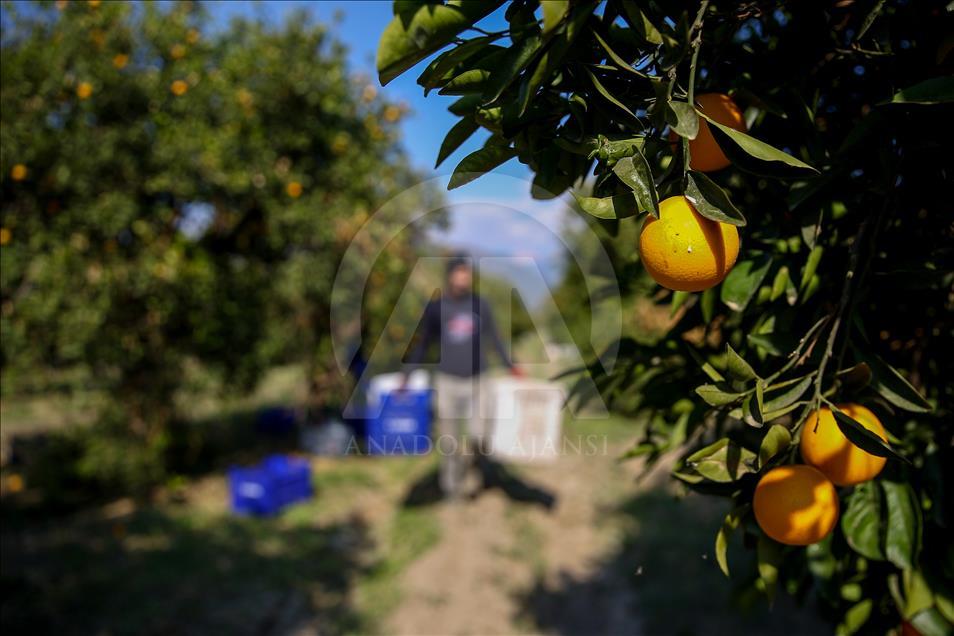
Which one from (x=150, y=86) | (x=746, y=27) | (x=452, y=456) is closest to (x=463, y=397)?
(x=452, y=456)

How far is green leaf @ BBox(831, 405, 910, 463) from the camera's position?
672 mm

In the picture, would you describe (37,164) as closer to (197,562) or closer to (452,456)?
(197,562)

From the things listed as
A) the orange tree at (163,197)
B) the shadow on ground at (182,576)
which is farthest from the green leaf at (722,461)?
the orange tree at (163,197)

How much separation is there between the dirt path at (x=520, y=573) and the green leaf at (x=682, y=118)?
2.52 m

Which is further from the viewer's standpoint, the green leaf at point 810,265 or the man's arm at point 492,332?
the man's arm at point 492,332

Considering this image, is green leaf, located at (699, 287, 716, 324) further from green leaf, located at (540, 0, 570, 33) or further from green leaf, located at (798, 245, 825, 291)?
green leaf, located at (540, 0, 570, 33)

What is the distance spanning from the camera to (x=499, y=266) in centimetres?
536

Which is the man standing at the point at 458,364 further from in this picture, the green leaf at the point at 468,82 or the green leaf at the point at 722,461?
the green leaf at the point at 468,82

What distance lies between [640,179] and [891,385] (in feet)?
1.58

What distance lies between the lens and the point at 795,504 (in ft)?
2.53

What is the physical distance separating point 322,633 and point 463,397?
1.98 meters

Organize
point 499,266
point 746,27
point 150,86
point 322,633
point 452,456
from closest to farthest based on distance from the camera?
1. point 746,27
2. point 322,633
3. point 150,86
4. point 452,456
5. point 499,266

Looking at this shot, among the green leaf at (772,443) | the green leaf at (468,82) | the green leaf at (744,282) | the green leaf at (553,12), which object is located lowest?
the green leaf at (772,443)

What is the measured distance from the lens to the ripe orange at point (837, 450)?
78cm
